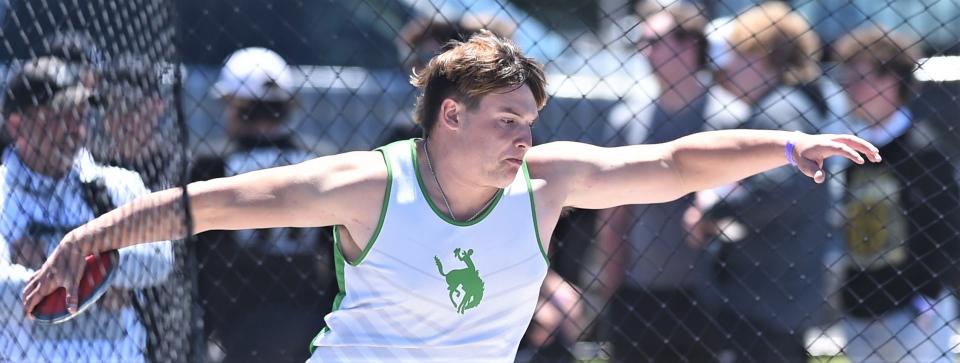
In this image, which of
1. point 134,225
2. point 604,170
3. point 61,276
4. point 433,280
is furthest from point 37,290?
point 604,170

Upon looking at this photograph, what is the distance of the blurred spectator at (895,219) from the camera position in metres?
3.49

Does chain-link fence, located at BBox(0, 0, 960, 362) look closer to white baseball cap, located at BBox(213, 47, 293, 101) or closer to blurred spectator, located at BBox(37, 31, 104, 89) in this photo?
white baseball cap, located at BBox(213, 47, 293, 101)

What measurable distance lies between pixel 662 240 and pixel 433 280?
4.31 feet

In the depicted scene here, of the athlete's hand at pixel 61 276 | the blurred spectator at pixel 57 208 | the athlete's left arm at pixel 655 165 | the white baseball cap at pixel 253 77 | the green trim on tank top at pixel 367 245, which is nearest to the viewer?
the athlete's hand at pixel 61 276

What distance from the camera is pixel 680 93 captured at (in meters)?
3.50

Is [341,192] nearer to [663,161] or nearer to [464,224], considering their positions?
[464,224]

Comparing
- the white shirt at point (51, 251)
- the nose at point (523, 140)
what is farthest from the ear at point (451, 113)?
the white shirt at point (51, 251)

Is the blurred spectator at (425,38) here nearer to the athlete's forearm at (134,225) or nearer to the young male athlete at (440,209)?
the young male athlete at (440,209)

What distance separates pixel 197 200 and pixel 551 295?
153 cm

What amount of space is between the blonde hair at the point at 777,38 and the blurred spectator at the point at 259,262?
1.29 m

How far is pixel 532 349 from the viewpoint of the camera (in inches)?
142

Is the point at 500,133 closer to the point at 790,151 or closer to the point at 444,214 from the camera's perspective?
the point at 444,214

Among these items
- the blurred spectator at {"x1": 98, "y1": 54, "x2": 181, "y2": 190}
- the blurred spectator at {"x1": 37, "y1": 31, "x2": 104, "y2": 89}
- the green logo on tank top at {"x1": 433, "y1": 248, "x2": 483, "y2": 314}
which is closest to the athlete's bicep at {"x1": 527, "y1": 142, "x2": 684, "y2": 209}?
the green logo on tank top at {"x1": 433, "y1": 248, "x2": 483, "y2": 314}

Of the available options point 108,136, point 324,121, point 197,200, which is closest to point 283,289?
point 324,121
